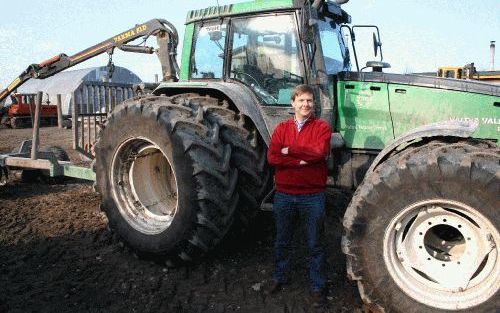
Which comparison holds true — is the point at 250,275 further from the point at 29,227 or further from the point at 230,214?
the point at 29,227

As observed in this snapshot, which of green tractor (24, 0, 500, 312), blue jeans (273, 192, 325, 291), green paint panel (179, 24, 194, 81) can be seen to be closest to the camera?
green tractor (24, 0, 500, 312)

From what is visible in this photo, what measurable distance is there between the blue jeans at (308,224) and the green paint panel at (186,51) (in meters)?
2.03

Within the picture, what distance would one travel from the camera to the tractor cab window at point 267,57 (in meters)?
4.16

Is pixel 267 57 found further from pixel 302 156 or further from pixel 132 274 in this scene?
pixel 132 274

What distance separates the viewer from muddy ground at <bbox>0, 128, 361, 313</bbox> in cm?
349

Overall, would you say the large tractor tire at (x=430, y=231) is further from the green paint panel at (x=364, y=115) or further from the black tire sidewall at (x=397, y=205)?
the green paint panel at (x=364, y=115)

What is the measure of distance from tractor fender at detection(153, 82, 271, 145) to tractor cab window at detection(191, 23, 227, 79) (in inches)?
11.1

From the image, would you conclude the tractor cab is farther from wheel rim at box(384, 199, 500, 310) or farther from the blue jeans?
wheel rim at box(384, 199, 500, 310)

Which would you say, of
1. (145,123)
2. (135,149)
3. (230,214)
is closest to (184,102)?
(145,123)

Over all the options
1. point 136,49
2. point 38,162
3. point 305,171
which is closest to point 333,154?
point 305,171

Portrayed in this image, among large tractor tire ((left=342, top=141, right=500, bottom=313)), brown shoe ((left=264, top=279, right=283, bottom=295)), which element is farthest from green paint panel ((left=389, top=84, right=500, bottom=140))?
brown shoe ((left=264, top=279, right=283, bottom=295))

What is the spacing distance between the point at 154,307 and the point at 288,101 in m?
2.17

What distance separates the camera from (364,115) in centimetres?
417

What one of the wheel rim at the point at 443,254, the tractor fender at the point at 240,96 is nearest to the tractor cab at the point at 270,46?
the tractor fender at the point at 240,96
